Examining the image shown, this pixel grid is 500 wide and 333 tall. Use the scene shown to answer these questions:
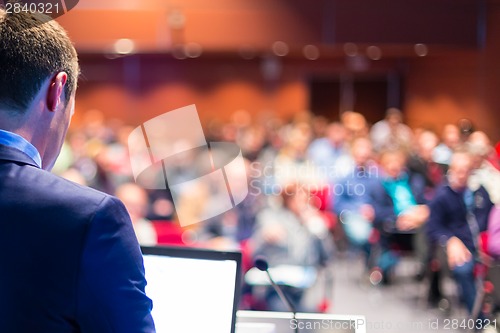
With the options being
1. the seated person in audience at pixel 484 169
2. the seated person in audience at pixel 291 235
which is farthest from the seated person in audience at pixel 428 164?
the seated person in audience at pixel 291 235

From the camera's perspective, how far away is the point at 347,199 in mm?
5277

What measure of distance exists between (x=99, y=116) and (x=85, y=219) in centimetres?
1027

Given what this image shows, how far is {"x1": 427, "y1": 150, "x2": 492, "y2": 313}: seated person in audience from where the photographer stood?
A: 284 centimetres

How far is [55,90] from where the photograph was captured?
95 cm

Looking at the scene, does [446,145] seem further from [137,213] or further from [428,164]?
[137,213]

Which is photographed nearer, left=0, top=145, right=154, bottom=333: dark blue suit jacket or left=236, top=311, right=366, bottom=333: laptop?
left=0, top=145, right=154, bottom=333: dark blue suit jacket

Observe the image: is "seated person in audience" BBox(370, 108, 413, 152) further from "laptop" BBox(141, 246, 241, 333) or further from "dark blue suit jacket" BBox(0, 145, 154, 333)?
"dark blue suit jacket" BBox(0, 145, 154, 333)

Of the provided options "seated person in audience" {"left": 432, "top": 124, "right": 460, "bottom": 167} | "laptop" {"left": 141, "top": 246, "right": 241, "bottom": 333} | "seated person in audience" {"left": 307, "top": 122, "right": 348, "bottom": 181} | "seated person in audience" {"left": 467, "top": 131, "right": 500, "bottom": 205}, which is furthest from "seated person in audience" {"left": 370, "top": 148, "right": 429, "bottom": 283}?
"laptop" {"left": 141, "top": 246, "right": 241, "bottom": 333}

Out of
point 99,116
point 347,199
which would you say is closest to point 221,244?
point 347,199

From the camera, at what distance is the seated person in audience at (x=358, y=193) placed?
194 inches

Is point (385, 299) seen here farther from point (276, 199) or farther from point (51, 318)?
point (51, 318)

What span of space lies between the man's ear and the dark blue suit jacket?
5.0 inches

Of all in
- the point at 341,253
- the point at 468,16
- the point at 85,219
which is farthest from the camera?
the point at 341,253

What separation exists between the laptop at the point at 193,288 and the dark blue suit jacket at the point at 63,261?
55 centimetres
